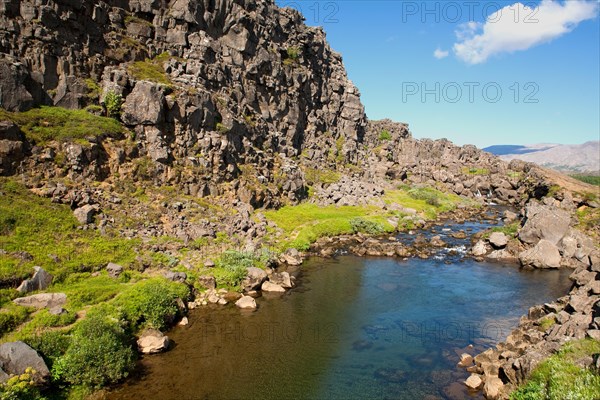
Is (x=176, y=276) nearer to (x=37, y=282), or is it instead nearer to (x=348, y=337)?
(x=37, y=282)

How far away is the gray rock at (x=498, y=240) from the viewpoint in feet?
178

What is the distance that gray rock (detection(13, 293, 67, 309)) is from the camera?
2691 centimetres

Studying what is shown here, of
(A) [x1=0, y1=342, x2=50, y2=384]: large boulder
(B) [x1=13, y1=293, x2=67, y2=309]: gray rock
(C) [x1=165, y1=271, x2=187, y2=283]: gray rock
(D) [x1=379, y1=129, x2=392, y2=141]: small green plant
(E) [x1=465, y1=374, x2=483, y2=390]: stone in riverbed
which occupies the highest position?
(D) [x1=379, y1=129, x2=392, y2=141]: small green plant

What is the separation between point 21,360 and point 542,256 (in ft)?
175

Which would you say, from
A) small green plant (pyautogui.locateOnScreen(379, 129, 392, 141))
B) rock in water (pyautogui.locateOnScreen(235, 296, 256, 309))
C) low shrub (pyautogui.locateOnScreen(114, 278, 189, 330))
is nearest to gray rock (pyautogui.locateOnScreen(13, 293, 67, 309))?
low shrub (pyautogui.locateOnScreen(114, 278, 189, 330))

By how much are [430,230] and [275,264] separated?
1397 inches

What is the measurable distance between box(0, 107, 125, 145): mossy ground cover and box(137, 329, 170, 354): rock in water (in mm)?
27537

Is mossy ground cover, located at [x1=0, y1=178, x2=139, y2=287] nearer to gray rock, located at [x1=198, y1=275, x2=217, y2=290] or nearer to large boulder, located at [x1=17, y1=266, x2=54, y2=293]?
large boulder, located at [x1=17, y1=266, x2=54, y2=293]

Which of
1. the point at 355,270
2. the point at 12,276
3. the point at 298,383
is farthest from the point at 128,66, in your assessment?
the point at 298,383

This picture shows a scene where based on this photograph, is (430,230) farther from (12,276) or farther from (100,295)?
(12,276)

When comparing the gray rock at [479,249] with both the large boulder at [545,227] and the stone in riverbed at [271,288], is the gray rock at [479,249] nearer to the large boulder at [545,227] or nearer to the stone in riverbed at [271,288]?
the large boulder at [545,227]

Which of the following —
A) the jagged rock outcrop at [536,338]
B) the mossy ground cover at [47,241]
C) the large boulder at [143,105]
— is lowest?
the jagged rock outcrop at [536,338]

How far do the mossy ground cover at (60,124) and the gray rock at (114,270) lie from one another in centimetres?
1795

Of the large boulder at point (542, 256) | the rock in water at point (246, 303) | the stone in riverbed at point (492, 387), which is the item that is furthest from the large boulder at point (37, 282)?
the large boulder at point (542, 256)
